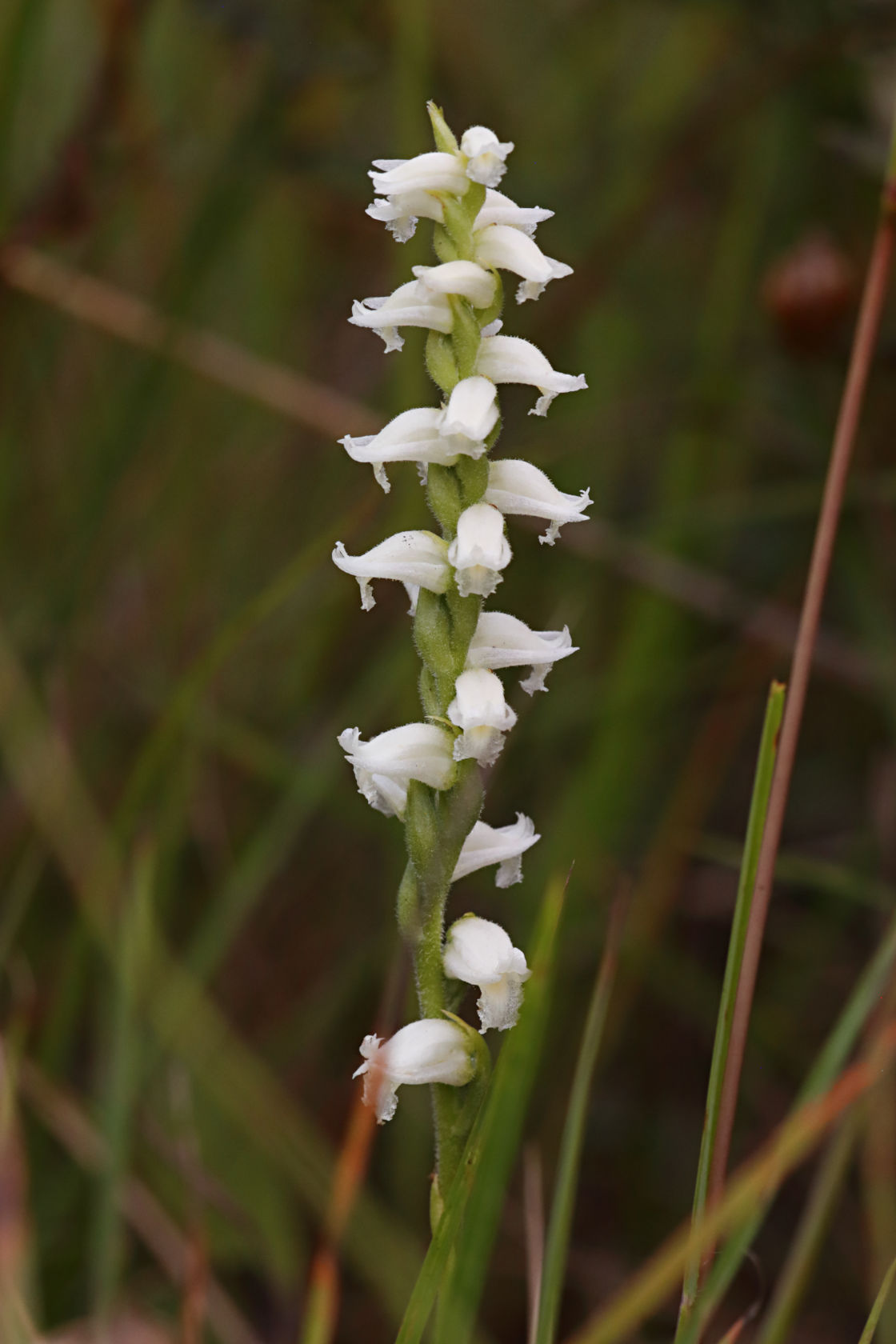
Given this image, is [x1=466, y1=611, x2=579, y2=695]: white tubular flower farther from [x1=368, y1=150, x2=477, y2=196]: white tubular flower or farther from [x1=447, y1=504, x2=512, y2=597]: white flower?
[x1=368, y1=150, x2=477, y2=196]: white tubular flower

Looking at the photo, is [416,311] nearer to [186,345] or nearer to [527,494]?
[527,494]

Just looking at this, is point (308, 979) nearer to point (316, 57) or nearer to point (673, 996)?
point (673, 996)

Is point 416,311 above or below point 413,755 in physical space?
above

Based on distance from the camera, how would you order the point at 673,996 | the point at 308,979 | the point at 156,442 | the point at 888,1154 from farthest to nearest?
the point at 156,442
the point at 308,979
the point at 673,996
the point at 888,1154

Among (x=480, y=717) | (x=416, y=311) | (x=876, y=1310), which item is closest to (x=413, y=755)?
(x=480, y=717)

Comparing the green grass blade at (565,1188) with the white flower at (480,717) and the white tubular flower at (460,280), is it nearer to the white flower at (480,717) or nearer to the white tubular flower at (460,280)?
the white flower at (480,717)

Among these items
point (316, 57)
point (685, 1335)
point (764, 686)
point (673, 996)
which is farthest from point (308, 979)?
point (685, 1335)

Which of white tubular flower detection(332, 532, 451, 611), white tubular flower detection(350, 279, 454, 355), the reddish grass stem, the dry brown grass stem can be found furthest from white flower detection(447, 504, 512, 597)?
the dry brown grass stem
